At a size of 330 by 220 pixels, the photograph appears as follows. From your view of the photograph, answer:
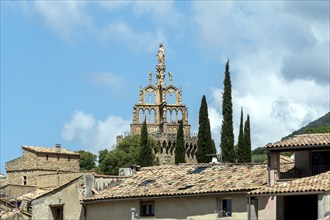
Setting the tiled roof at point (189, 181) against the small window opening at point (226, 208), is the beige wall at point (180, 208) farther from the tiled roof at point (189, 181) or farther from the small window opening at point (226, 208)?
the tiled roof at point (189, 181)

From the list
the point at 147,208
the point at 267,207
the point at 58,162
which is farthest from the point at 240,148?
the point at 267,207

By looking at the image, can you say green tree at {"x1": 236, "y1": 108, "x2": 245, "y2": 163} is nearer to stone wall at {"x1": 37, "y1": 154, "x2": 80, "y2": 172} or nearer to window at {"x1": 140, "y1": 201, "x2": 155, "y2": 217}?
stone wall at {"x1": 37, "y1": 154, "x2": 80, "y2": 172}

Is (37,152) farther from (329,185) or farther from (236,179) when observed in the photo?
(329,185)

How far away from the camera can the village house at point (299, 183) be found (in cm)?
4238

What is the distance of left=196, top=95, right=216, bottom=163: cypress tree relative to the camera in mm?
87250

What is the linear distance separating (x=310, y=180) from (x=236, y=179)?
631cm

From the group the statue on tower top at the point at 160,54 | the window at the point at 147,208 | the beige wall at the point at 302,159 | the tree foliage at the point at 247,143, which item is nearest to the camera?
the beige wall at the point at 302,159

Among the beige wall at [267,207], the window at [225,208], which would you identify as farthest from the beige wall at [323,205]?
the window at [225,208]

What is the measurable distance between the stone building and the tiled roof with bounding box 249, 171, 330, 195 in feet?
213

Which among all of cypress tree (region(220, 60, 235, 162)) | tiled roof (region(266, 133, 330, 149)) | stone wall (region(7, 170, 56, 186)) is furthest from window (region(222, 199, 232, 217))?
stone wall (region(7, 170, 56, 186))

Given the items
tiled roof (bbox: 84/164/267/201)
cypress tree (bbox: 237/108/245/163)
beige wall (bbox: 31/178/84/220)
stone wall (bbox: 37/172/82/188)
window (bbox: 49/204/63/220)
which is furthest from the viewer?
stone wall (bbox: 37/172/82/188)

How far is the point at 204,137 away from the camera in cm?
8981

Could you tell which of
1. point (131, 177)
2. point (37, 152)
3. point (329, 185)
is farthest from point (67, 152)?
point (329, 185)

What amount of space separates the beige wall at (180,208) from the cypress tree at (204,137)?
33303mm
